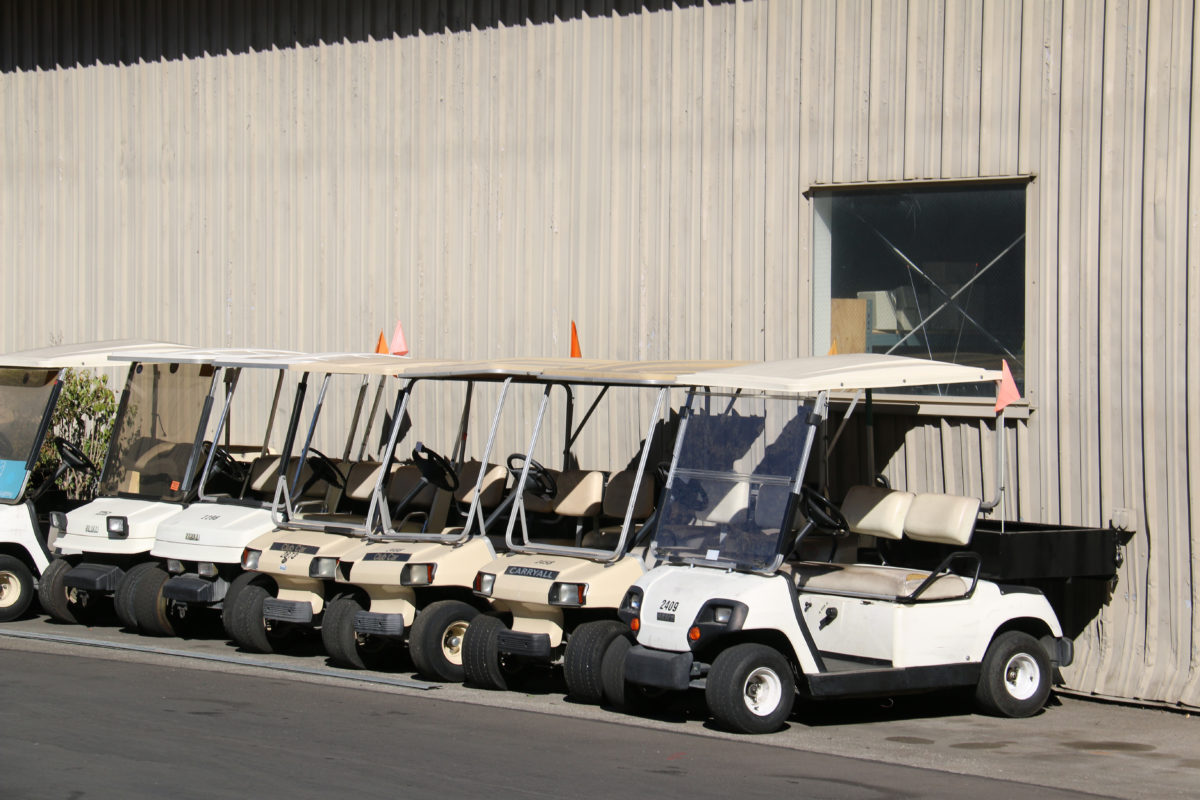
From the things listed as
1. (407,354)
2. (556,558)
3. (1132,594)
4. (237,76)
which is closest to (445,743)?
(556,558)

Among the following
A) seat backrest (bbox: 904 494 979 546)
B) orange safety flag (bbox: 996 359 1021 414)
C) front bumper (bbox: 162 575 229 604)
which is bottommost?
front bumper (bbox: 162 575 229 604)

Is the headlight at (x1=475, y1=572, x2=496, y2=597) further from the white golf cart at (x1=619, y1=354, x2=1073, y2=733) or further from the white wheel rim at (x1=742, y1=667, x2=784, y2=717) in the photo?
the white wheel rim at (x1=742, y1=667, x2=784, y2=717)

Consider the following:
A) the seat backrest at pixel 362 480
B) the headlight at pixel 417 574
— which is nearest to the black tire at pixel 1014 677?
the headlight at pixel 417 574

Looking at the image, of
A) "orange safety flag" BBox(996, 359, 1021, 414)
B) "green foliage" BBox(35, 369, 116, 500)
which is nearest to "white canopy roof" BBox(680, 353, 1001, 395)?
"orange safety flag" BBox(996, 359, 1021, 414)

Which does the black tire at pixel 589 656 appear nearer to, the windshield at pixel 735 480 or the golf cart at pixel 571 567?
the golf cart at pixel 571 567

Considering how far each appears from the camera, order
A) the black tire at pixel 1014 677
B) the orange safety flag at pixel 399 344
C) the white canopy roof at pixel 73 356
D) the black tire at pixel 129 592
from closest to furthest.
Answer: the black tire at pixel 1014 677 < the black tire at pixel 129 592 < the white canopy roof at pixel 73 356 < the orange safety flag at pixel 399 344

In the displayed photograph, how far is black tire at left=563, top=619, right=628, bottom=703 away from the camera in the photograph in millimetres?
9070

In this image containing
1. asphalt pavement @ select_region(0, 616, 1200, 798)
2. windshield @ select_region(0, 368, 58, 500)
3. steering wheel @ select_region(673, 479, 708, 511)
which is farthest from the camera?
windshield @ select_region(0, 368, 58, 500)

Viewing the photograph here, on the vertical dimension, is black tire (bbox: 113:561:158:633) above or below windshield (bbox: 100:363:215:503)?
below

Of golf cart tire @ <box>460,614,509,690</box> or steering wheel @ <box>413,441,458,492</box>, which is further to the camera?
steering wheel @ <box>413,441,458,492</box>

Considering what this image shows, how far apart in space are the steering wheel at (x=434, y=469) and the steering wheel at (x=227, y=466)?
2.58 meters

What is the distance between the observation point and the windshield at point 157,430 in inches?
486

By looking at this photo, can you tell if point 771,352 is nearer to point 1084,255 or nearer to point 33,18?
point 1084,255

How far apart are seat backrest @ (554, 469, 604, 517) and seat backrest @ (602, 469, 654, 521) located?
0.24ft
